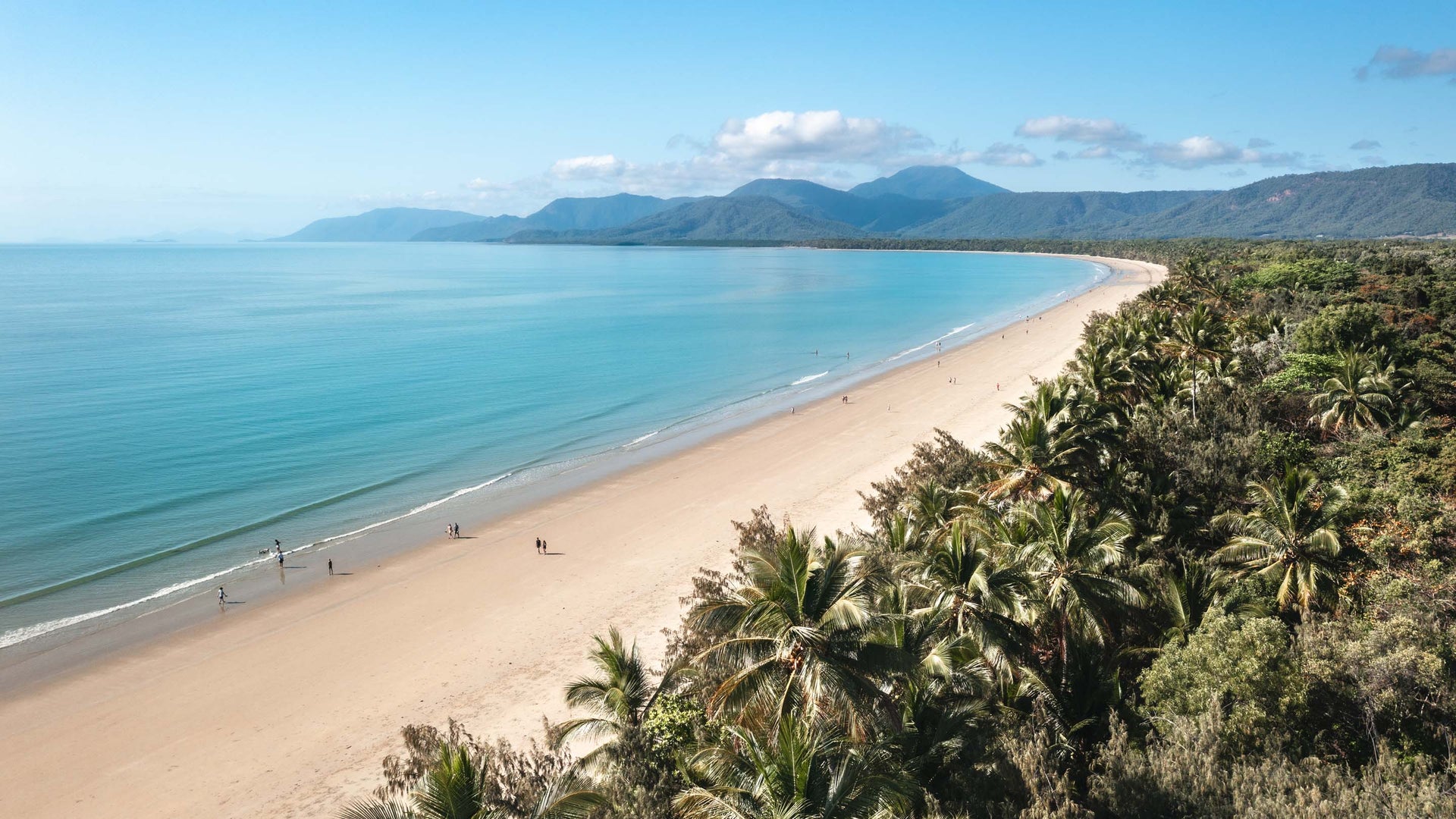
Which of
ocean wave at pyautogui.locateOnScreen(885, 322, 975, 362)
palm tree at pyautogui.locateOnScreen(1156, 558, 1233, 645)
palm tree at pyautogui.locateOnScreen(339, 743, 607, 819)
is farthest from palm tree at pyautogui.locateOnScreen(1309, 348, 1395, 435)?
ocean wave at pyautogui.locateOnScreen(885, 322, 975, 362)

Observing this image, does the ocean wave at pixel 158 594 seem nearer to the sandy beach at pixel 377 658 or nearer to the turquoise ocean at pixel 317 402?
the turquoise ocean at pixel 317 402

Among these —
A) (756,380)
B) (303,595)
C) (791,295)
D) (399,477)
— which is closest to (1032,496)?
(303,595)

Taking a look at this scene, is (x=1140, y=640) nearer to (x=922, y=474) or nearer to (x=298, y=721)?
(x=922, y=474)

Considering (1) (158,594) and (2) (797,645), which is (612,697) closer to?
(2) (797,645)

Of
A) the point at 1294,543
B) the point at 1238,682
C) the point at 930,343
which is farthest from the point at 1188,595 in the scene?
the point at 930,343

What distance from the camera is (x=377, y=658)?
2359 centimetres

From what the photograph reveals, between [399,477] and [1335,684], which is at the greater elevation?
[1335,684]

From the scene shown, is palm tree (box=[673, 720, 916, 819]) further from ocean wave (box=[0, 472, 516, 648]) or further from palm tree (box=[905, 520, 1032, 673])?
ocean wave (box=[0, 472, 516, 648])

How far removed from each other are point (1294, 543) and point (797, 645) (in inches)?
419

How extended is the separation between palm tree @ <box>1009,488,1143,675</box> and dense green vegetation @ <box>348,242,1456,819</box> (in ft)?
0.17

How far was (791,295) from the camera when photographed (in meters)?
143

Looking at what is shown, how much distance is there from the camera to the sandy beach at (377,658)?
723 inches

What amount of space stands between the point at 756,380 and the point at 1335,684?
55.8 metres

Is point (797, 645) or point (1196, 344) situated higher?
point (1196, 344)
